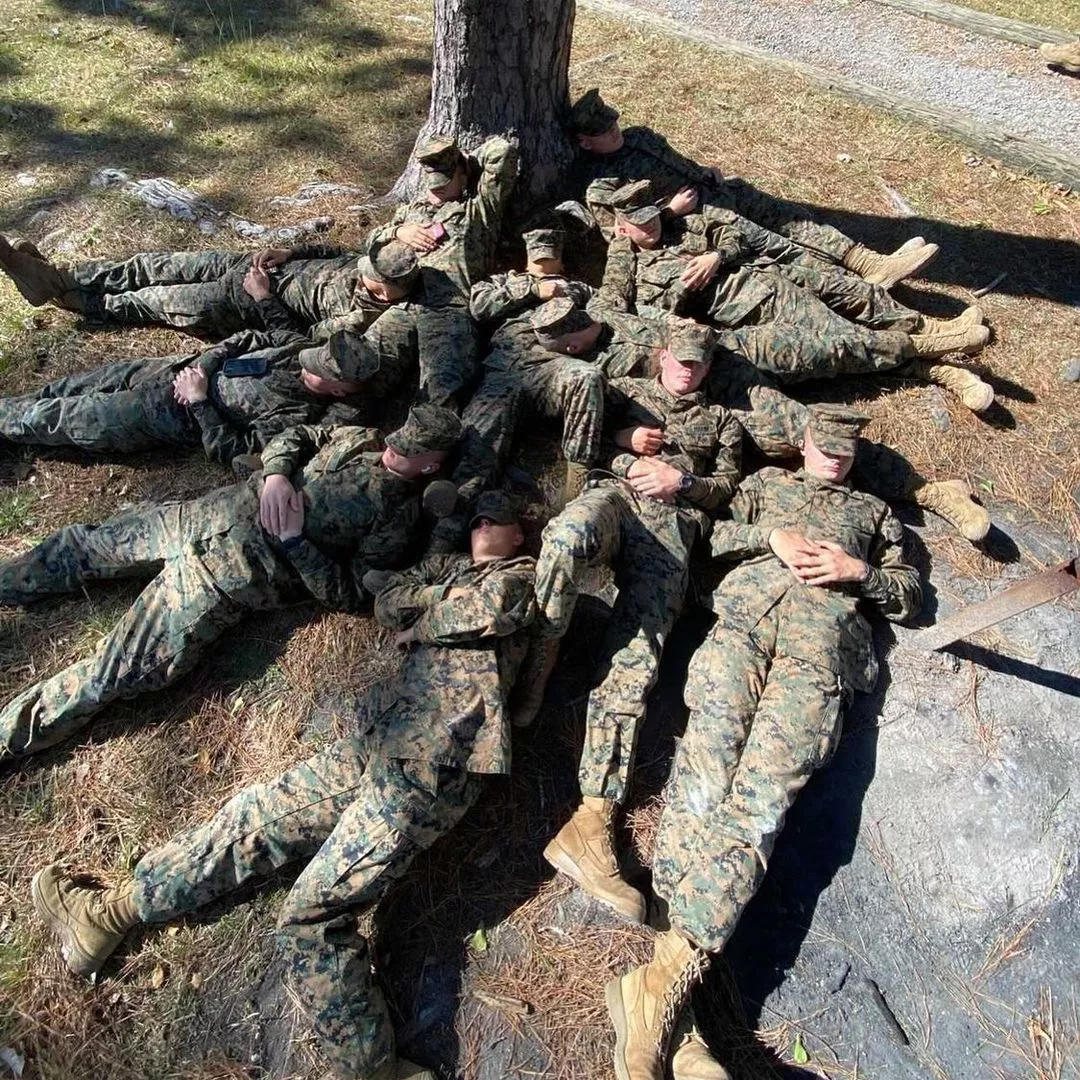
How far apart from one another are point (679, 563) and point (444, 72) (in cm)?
435

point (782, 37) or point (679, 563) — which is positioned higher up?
point (782, 37)

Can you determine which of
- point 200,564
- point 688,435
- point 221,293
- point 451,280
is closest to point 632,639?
point 688,435

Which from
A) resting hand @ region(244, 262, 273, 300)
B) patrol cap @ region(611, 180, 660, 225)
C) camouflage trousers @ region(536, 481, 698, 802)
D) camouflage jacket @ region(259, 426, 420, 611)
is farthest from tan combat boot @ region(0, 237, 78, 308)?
camouflage trousers @ region(536, 481, 698, 802)

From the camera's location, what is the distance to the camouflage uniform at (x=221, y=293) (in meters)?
5.48

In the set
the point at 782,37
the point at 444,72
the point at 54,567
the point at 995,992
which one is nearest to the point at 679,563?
the point at 995,992

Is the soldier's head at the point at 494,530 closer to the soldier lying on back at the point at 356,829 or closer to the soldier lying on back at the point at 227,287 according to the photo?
the soldier lying on back at the point at 356,829

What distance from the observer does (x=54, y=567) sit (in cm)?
423

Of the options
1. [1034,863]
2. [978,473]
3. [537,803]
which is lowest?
[537,803]

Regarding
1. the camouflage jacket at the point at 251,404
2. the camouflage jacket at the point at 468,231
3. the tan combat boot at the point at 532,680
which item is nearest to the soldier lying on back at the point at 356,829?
the tan combat boot at the point at 532,680

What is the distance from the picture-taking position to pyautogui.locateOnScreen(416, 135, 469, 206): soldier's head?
18.2 ft

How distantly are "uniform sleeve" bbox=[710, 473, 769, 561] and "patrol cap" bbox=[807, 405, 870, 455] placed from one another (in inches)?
16.5

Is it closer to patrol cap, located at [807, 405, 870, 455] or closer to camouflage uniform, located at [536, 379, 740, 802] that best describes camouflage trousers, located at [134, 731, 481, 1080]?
camouflage uniform, located at [536, 379, 740, 802]

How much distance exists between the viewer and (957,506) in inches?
173

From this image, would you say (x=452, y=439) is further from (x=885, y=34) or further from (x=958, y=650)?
(x=885, y=34)
